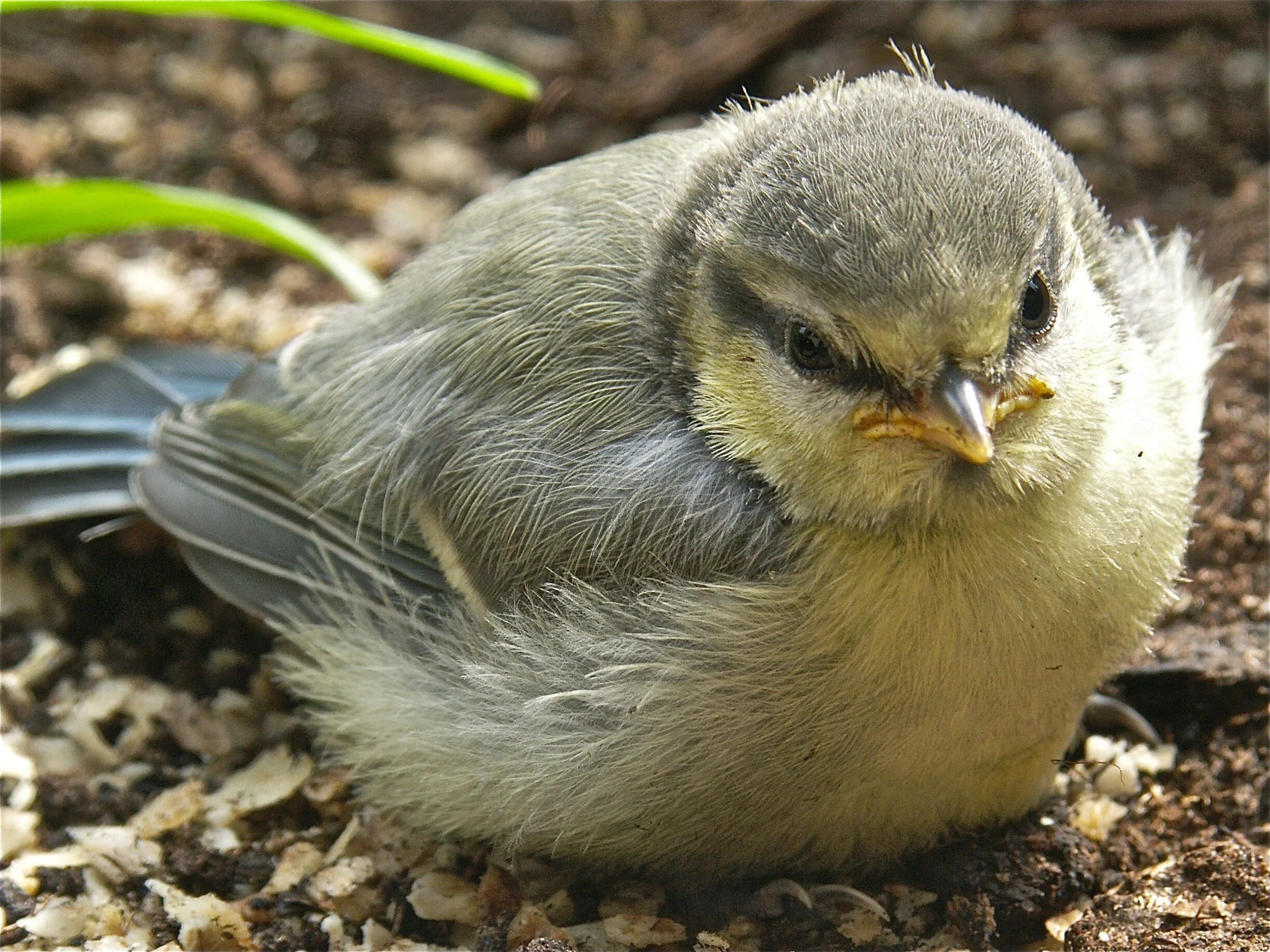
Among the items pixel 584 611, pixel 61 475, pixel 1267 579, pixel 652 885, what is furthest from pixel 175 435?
pixel 1267 579

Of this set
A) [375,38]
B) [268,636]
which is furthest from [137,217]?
[268,636]

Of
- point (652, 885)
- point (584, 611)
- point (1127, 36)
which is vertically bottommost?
point (652, 885)

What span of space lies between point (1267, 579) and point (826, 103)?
158 centimetres

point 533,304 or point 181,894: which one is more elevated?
point 533,304

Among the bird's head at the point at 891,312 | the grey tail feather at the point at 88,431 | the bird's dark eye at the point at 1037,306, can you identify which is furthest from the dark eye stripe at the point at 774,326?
the grey tail feather at the point at 88,431

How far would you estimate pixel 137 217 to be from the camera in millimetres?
3424

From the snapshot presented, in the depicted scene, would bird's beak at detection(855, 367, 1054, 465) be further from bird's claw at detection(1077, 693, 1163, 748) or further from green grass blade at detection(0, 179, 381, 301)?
green grass blade at detection(0, 179, 381, 301)

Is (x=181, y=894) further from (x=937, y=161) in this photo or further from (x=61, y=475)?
(x=937, y=161)

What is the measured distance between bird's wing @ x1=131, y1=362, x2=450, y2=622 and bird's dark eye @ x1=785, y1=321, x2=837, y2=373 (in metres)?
0.94

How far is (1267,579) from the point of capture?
3076 mm

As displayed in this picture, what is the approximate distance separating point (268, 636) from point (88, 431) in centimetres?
66

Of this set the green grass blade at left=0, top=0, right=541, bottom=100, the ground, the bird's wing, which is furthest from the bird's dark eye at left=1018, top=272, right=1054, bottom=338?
the green grass blade at left=0, top=0, right=541, bottom=100

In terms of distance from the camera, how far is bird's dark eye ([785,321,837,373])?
2.11 metres

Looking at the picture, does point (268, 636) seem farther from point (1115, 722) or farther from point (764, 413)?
point (1115, 722)
